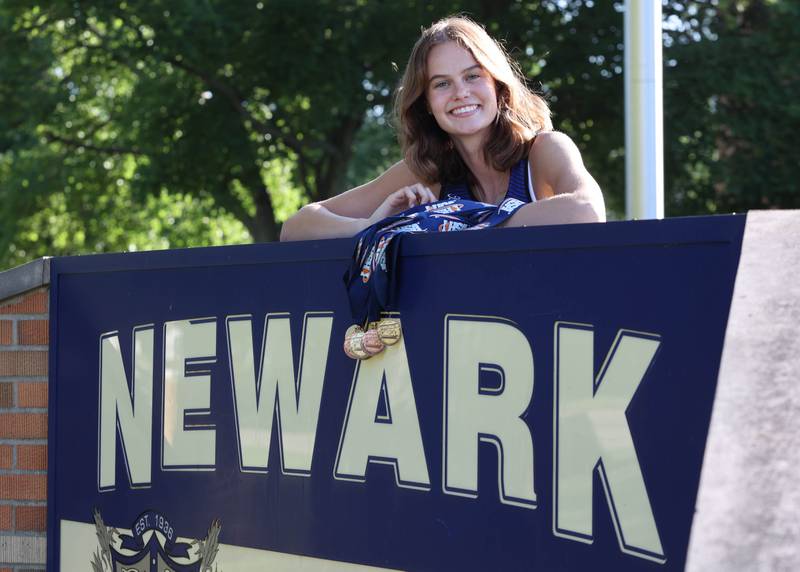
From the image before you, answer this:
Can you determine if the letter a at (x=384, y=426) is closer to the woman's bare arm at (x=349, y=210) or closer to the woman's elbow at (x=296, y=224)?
the woman's bare arm at (x=349, y=210)

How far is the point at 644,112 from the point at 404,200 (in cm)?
326

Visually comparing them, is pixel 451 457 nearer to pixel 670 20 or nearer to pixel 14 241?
pixel 670 20

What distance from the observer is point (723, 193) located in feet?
43.8

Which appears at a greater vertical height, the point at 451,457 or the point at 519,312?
the point at 519,312

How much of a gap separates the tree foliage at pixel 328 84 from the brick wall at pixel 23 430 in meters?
9.41

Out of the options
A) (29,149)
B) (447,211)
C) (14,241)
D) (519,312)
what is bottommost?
(519,312)

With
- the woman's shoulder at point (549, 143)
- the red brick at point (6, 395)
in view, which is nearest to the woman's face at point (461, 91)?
Answer: the woman's shoulder at point (549, 143)

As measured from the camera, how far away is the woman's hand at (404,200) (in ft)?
10.7

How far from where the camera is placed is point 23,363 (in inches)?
151

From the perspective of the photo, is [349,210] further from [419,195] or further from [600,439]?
[600,439]

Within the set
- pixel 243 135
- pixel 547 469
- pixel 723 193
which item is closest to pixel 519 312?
pixel 547 469

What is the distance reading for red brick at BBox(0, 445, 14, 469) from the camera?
3826mm

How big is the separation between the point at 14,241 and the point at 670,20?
10.4 m

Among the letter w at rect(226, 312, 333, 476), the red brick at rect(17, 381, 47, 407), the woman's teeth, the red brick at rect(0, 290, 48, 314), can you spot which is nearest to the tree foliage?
the red brick at rect(0, 290, 48, 314)
